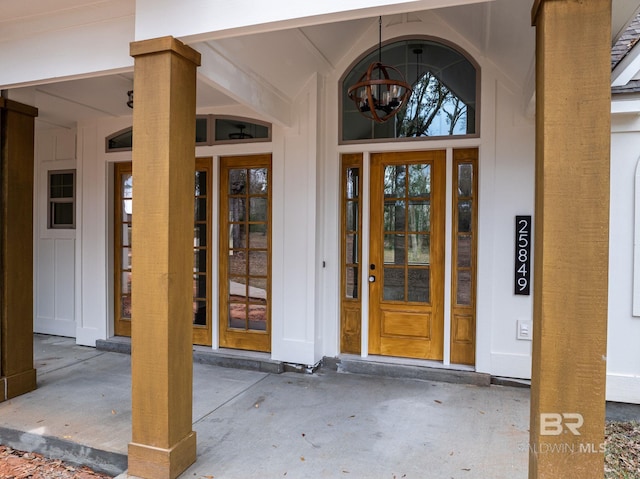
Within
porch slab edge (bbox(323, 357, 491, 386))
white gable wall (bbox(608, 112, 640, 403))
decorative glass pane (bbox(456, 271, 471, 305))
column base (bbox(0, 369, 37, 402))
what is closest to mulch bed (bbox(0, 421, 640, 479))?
white gable wall (bbox(608, 112, 640, 403))

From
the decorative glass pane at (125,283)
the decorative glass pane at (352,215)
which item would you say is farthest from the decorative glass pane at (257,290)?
the decorative glass pane at (125,283)

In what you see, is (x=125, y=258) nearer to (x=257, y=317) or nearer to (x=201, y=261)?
(x=201, y=261)

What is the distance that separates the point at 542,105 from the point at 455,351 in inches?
111

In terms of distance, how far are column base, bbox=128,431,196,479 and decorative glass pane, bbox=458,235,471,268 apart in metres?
2.80

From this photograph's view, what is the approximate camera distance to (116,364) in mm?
4457

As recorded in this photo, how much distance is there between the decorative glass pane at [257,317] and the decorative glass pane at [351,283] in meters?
0.88

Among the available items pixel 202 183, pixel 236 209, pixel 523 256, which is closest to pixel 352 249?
pixel 236 209

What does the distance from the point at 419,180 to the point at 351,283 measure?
1225 mm

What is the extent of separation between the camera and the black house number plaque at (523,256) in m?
3.81

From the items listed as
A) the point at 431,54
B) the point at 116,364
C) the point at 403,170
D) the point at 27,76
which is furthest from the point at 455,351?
the point at 27,76

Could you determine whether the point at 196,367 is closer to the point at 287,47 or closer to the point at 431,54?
the point at 287,47

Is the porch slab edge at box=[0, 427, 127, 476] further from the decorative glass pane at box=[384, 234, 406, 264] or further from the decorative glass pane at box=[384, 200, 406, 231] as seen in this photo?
the decorative glass pane at box=[384, 200, 406, 231]

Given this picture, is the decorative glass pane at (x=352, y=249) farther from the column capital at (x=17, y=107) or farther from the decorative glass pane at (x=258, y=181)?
the column capital at (x=17, y=107)

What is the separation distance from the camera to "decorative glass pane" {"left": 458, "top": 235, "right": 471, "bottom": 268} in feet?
13.3
